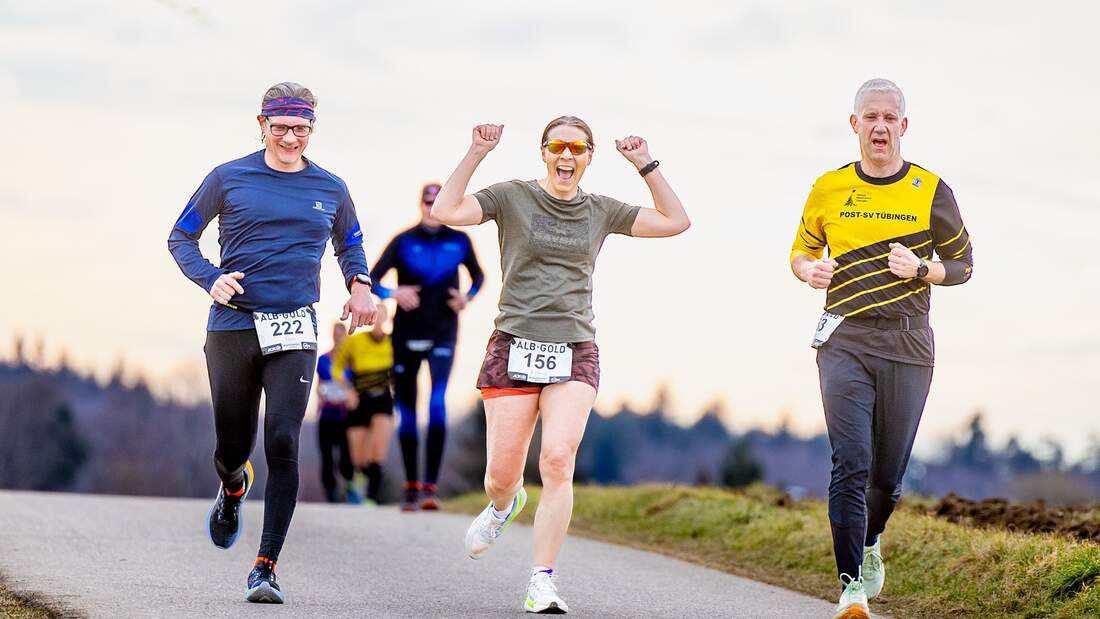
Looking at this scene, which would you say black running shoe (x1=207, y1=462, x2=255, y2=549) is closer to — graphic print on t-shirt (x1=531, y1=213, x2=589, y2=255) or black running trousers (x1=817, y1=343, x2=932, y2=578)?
graphic print on t-shirt (x1=531, y1=213, x2=589, y2=255)

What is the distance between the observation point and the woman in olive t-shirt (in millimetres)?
8391

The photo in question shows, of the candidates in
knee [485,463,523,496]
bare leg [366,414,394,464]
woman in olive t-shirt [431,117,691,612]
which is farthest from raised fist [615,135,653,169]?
bare leg [366,414,394,464]

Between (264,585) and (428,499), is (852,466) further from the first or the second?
(428,499)

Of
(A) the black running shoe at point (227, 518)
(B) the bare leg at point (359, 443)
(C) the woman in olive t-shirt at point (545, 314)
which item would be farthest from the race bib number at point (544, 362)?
(B) the bare leg at point (359, 443)

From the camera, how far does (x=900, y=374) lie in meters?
8.37

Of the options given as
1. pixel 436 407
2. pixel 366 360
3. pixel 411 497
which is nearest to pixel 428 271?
pixel 436 407

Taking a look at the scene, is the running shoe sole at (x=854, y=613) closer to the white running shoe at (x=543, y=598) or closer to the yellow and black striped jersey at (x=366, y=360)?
the white running shoe at (x=543, y=598)

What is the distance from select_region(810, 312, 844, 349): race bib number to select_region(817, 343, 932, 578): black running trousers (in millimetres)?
40

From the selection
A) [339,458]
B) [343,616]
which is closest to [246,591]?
[343,616]

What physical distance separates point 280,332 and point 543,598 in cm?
191

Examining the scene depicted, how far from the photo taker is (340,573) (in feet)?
32.9

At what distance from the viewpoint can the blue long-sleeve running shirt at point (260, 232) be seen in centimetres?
870

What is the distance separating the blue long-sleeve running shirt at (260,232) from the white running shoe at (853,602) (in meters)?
3.06

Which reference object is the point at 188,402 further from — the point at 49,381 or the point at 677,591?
the point at 677,591
